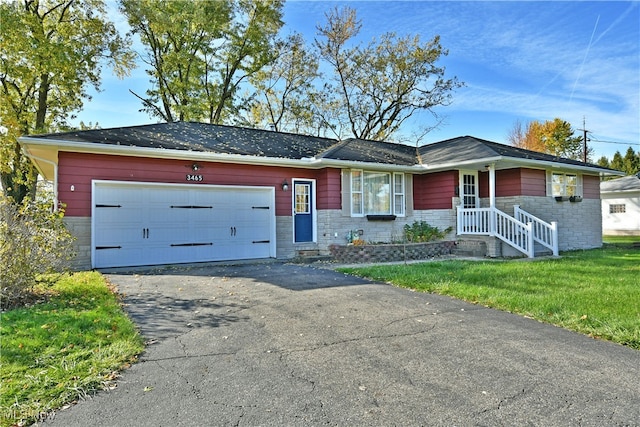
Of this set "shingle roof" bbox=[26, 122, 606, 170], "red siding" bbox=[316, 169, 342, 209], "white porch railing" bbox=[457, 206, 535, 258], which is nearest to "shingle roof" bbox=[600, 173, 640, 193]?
"shingle roof" bbox=[26, 122, 606, 170]

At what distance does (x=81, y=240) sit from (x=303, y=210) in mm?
5993

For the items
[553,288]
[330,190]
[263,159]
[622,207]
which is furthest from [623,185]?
[263,159]

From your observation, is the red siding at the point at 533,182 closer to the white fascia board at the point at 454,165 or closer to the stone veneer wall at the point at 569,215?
the stone veneer wall at the point at 569,215

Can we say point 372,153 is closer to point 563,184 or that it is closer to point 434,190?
point 434,190

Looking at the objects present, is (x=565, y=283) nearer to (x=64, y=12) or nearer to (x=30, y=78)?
(x=30, y=78)

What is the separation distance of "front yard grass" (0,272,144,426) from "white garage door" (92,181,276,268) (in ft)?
13.0

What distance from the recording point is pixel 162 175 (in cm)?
1008

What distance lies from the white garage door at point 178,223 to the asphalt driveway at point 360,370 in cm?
432

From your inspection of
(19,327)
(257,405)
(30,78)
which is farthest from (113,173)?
(30,78)

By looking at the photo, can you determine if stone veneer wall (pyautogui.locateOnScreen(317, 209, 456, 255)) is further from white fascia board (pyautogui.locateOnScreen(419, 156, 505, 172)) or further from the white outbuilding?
the white outbuilding

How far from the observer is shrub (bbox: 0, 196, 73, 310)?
5.17 m

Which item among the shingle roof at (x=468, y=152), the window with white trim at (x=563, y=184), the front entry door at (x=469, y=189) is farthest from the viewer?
the window with white trim at (x=563, y=184)

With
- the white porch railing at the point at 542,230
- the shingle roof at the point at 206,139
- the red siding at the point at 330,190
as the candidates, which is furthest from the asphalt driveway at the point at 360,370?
the white porch railing at the point at 542,230

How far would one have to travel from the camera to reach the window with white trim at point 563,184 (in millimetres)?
13680
